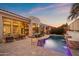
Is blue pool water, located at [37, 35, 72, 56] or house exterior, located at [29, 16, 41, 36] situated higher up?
house exterior, located at [29, 16, 41, 36]

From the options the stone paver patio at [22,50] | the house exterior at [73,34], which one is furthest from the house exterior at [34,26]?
the house exterior at [73,34]

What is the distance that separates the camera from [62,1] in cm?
277

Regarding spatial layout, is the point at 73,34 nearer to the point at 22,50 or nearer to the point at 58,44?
the point at 58,44

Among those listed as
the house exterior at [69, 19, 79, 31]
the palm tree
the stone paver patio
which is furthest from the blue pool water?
the palm tree

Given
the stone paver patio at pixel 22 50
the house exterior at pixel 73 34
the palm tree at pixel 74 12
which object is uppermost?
the palm tree at pixel 74 12

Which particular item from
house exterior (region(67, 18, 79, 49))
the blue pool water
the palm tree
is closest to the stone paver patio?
the blue pool water

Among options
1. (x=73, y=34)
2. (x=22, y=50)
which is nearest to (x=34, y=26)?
(x=22, y=50)

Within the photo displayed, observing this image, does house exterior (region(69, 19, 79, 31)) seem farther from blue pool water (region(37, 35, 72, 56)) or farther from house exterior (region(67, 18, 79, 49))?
blue pool water (region(37, 35, 72, 56))

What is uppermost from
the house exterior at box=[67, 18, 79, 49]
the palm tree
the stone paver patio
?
the palm tree

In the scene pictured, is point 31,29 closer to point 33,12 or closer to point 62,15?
point 33,12

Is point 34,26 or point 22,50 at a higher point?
point 34,26

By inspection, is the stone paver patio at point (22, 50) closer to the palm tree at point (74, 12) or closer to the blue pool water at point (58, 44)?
the blue pool water at point (58, 44)

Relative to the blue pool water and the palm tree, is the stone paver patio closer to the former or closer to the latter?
the blue pool water

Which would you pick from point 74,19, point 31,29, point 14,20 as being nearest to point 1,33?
point 14,20
